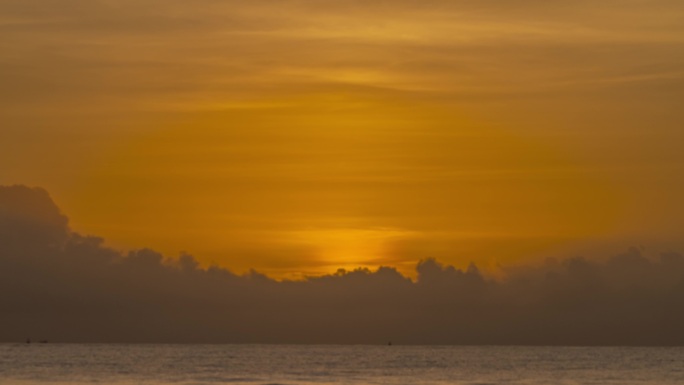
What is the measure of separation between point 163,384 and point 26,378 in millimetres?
17595

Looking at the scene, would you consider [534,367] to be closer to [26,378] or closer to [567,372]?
[567,372]

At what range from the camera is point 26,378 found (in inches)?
5468

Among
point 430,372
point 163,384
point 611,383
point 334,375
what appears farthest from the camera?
point 430,372

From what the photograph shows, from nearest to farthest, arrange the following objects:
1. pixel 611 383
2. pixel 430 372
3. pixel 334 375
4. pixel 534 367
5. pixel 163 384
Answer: pixel 163 384 → pixel 611 383 → pixel 334 375 → pixel 430 372 → pixel 534 367

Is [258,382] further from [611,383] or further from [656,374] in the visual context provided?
[656,374]

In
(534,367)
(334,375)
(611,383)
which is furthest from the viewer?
(534,367)

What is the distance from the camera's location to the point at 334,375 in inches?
6230

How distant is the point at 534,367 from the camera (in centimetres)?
19162

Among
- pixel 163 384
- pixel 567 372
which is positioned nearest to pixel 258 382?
pixel 163 384

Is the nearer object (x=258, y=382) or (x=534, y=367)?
(x=258, y=382)

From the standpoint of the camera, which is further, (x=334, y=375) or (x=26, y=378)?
(x=334, y=375)

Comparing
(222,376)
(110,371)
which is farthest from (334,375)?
(110,371)

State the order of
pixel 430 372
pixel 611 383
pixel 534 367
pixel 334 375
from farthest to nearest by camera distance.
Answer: pixel 534 367 → pixel 430 372 → pixel 334 375 → pixel 611 383

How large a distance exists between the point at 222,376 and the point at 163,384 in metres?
21.8
